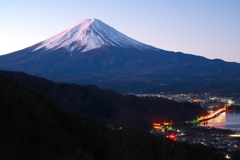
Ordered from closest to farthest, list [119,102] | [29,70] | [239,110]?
[119,102]
[239,110]
[29,70]

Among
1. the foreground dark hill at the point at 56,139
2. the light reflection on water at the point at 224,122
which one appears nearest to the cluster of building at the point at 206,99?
the light reflection on water at the point at 224,122

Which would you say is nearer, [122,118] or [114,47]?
[122,118]

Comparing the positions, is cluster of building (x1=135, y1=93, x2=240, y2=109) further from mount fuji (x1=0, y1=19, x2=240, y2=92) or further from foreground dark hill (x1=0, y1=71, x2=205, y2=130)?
foreground dark hill (x1=0, y1=71, x2=205, y2=130)

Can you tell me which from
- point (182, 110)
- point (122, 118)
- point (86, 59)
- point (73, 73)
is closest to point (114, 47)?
point (86, 59)

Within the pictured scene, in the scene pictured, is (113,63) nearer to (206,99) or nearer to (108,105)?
(206,99)

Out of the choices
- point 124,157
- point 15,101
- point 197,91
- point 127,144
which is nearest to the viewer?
point 124,157

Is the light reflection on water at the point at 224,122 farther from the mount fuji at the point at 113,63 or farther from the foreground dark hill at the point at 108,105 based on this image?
the mount fuji at the point at 113,63

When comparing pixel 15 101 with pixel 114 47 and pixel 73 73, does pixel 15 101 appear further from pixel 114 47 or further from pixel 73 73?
pixel 114 47

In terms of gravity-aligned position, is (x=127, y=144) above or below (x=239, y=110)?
above
